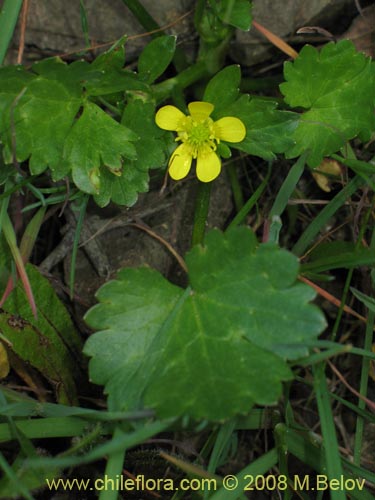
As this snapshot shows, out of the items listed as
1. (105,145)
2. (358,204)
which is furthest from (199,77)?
(358,204)

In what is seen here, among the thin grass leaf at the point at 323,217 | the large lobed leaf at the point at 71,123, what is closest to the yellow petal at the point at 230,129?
the large lobed leaf at the point at 71,123

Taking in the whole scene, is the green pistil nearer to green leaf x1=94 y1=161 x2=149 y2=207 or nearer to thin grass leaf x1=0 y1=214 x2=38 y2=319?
green leaf x1=94 y1=161 x2=149 y2=207

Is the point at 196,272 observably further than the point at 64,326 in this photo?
No

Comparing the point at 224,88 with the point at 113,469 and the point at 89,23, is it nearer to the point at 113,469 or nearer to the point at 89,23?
the point at 89,23

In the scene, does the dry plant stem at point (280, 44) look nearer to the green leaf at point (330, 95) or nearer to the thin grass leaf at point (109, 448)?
the green leaf at point (330, 95)

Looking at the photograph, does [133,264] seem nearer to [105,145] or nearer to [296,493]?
[105,145]
